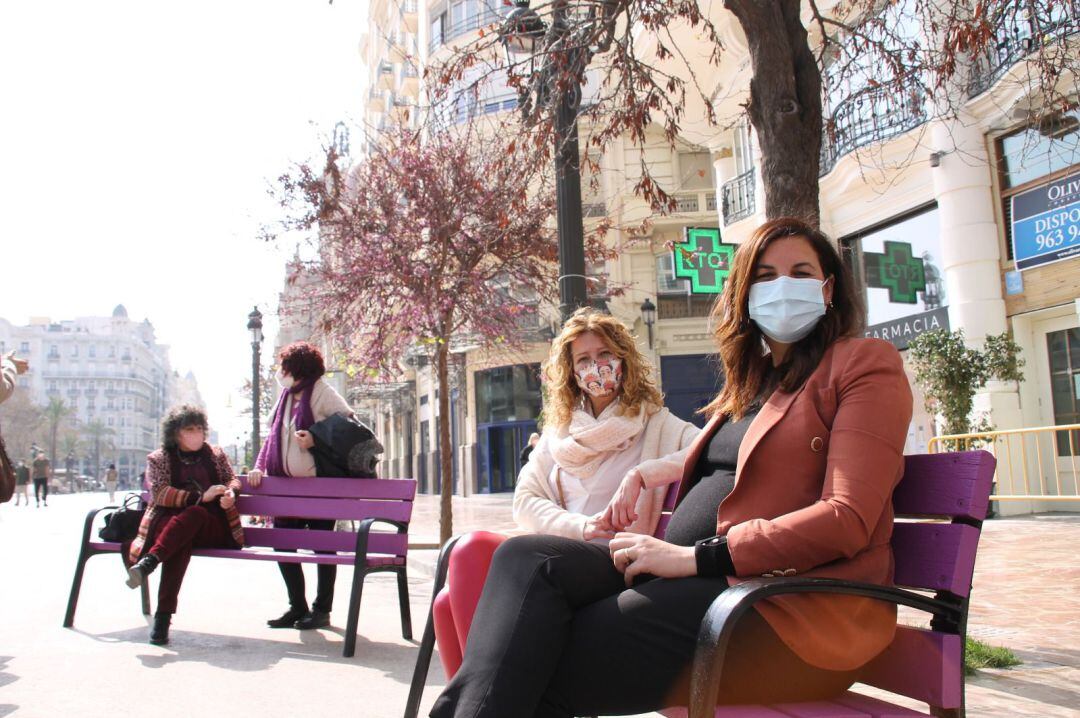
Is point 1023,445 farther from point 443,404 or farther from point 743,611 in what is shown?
point 743,611

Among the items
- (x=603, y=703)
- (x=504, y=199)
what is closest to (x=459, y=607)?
(x=603, y=703)

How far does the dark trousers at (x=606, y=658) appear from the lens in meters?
2.06

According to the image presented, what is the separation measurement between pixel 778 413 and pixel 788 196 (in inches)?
110

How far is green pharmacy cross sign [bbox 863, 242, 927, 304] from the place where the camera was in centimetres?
1622

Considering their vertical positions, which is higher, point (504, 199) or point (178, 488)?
point (504, 199)

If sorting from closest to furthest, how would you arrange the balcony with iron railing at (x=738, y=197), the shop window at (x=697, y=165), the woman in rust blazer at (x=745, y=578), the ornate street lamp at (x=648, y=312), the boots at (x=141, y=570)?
1. the woman in rust blazer at (x=745, y=578)
2. the boots at (x=141, y=570)
3. the balcony with iron railing at (x=738, y=197)
4. the ornate street lamp at (x=648, y=312)
5. the shop window at (x=697, y=165)

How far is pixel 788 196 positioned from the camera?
4.91 m

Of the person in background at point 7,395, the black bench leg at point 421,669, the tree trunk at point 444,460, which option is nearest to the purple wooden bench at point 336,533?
the person in background at point 7,395

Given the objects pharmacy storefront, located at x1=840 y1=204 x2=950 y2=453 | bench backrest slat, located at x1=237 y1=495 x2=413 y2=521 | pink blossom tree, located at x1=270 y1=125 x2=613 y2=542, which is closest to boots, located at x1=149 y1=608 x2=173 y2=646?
bench backrest slat, located at x1=237 y1=495 x2=413 y2=521

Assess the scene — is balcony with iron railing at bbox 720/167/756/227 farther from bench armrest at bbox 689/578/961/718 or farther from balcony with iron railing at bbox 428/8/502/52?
bench armrest at bbox 689/578/961/718

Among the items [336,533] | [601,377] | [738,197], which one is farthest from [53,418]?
[601,377]

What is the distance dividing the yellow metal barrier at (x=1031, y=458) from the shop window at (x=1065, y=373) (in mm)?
1288

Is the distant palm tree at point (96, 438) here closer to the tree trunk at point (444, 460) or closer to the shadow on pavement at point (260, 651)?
the tree trunk at point (444, 460)

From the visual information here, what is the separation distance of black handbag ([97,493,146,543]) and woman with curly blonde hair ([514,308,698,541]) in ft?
12.8
